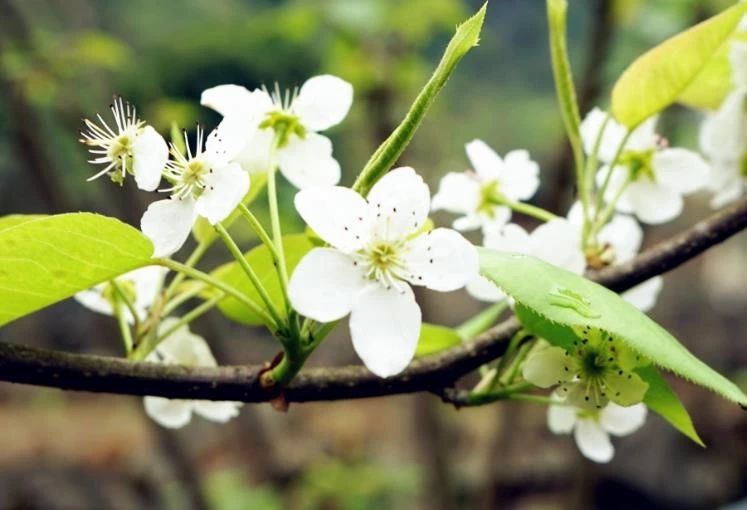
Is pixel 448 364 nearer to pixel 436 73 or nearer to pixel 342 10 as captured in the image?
pixel 436 73

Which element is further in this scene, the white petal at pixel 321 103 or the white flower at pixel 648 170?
the white flower at pixel 648 170

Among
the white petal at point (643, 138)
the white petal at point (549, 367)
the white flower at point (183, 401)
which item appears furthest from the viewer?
the white petal at point (643, 138)

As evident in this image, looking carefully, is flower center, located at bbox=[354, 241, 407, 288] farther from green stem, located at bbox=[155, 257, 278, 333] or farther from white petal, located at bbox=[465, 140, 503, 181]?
white petal, located at bbox=[465, 140, 503, 181]

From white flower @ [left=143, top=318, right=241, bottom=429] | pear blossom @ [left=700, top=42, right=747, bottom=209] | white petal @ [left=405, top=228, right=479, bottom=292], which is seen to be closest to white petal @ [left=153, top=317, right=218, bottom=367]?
white flower @ [left=143, top=318, right=241, bottom=429]

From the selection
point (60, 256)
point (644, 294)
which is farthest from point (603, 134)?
point (60, 256)

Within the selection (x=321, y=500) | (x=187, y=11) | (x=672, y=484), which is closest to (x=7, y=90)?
(x=321, y=500)

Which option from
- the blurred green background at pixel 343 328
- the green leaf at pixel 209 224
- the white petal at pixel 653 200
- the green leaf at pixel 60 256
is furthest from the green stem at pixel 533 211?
the blurred green background at pixel 343 328

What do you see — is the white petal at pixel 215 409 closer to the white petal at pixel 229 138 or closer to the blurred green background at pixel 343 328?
the white petal at pixel 229 138
